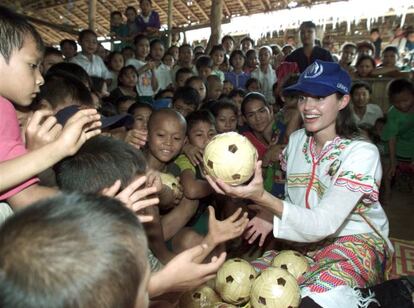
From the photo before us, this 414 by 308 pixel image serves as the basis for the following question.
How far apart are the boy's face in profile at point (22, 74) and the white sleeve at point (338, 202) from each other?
1434 millimetres

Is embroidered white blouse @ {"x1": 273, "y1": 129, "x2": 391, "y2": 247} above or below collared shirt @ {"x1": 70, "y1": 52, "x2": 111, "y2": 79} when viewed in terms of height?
below

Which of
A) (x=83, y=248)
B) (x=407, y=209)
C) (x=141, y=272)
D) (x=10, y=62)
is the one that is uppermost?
(x=10, y=62)

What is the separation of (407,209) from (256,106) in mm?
3104

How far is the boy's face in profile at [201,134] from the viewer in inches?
146

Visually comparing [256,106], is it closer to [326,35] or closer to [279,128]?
[279,128]

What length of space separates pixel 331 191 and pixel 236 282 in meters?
0.83

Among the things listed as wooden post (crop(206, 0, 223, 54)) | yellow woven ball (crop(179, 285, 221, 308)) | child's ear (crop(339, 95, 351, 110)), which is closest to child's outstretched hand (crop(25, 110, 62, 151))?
yellow woven ball (crop(179, 285, 221, 308))

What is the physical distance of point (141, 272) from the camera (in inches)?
37.5

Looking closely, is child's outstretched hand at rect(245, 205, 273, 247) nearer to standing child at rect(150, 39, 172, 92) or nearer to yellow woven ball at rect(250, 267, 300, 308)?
yellow woven ball at rect(250, 267, 300, 308)

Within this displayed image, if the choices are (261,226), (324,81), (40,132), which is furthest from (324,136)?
(40,132)

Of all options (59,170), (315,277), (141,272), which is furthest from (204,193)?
(141,272)

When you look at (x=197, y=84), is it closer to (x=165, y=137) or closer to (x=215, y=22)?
(x=165, y=137)

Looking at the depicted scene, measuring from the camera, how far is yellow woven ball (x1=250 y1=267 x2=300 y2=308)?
200 centimetres

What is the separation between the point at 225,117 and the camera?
432 cm
